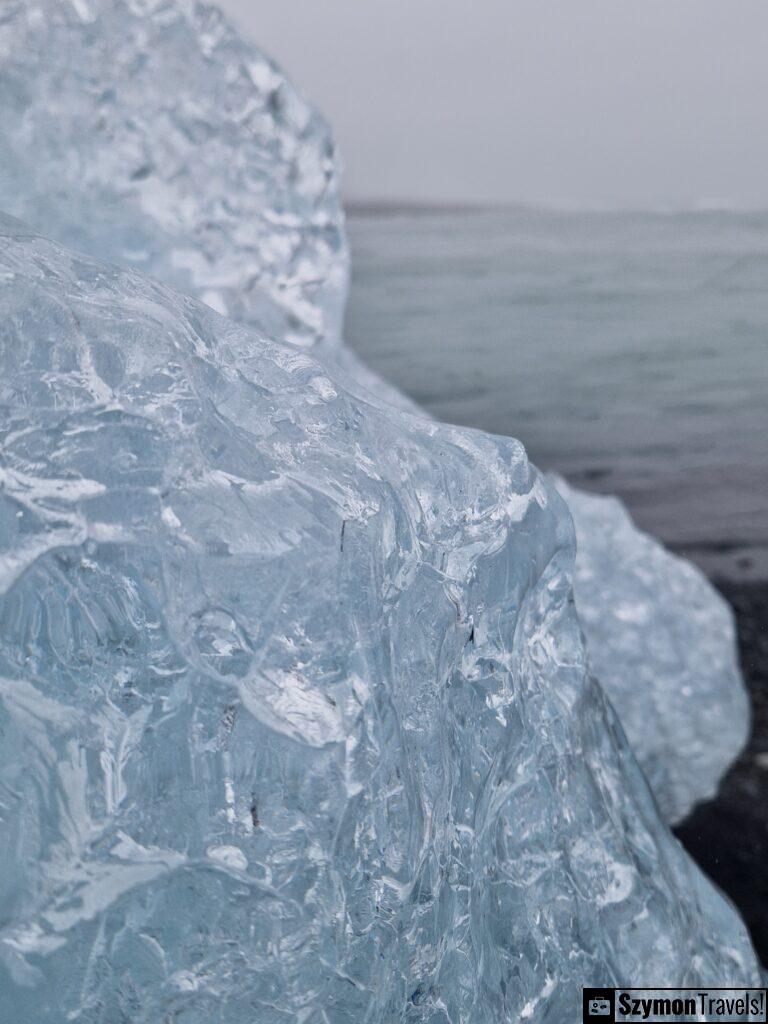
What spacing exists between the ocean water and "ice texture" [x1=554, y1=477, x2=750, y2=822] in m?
0.15

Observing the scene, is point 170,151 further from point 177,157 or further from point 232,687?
point 232,687

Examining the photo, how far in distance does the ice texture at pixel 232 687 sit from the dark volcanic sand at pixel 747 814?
71 centimetres

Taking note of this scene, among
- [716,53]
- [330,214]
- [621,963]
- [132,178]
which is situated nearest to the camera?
[621,963]

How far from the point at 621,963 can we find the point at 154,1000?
38 cm

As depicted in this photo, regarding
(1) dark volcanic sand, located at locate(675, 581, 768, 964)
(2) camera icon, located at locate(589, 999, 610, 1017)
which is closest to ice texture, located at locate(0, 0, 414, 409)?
(2) camera icon, located at locate(589, 999, 610, 1017)

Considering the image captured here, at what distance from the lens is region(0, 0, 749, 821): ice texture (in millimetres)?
1024

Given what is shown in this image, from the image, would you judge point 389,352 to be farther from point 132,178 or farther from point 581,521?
point 132,178

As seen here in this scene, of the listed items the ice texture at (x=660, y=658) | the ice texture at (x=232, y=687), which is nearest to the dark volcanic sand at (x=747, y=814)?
the ice texture at (x=660, y=658)

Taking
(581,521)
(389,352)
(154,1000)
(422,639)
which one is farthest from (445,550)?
(389,352)

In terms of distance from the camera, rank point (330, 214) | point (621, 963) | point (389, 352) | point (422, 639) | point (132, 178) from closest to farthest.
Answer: point (422, 639) < point (621, 963) < point (132, 178) < point (330, 214) < point (389, 352)

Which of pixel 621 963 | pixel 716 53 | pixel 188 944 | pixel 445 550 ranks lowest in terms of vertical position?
pixel 621 963

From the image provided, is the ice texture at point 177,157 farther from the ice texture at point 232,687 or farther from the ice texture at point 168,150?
the ice texture at point 232,687

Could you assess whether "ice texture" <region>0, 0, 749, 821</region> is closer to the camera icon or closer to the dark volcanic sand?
the camera icon

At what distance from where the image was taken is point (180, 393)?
0.55 metres
